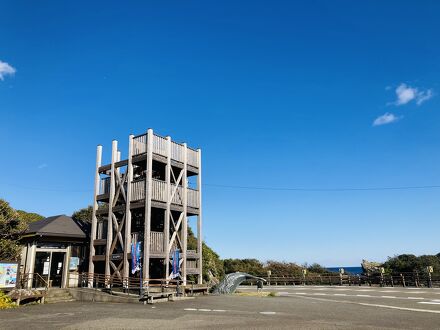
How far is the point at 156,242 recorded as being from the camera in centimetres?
1988

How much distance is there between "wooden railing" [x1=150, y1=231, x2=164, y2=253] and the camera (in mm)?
19641

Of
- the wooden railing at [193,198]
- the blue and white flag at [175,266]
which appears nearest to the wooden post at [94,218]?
the blue and white flag at [175,266]

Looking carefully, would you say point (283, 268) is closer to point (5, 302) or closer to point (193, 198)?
point (193, 198)

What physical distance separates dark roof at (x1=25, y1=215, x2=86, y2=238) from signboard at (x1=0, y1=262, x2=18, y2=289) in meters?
2.50

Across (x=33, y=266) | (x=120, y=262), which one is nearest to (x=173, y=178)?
(x=120, y=262)

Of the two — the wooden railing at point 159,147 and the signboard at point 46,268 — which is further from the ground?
the wooden railing at point 159,147

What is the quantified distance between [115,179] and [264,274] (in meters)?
23.8

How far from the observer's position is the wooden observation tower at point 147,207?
1995 cm

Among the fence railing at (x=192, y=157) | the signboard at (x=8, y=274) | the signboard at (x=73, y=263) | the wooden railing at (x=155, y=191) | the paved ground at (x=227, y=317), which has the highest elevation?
the fence railing at (x=192, y=157)

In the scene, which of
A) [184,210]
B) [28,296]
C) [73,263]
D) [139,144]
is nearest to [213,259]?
[184,210]

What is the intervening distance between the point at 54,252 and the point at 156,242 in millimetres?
5958

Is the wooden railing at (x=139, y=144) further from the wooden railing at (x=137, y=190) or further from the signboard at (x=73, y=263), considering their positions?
the signboard at (x=73, y=263)

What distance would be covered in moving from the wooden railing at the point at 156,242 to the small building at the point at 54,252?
16.4ft

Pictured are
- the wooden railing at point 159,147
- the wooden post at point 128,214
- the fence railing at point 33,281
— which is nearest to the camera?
the fence railing at point 33,281
